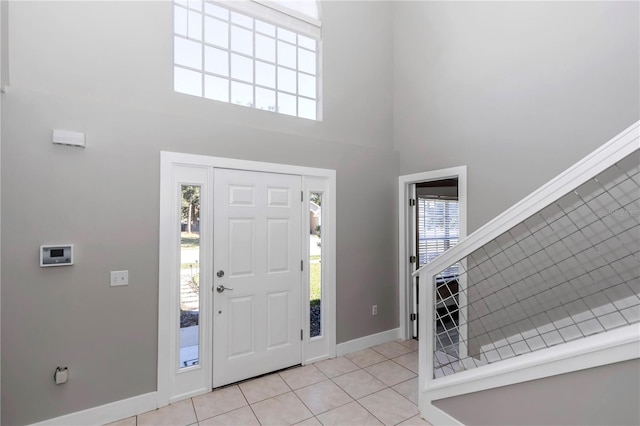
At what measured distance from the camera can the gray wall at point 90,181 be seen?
210 cm

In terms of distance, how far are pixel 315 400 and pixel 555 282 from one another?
7.40 feet

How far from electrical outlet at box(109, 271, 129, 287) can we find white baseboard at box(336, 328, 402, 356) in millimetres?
2225

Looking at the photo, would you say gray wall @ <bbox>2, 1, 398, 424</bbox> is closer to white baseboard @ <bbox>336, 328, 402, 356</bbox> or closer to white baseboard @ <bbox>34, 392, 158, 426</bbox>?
white baseboard @ <bbox>34, 392, 158, 426</bbox>

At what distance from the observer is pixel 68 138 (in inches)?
86.9

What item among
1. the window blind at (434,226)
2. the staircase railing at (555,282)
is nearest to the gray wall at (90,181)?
the staircase railing at (555,282)

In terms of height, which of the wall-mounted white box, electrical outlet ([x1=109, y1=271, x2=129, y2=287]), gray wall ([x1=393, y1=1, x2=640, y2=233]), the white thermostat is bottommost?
electrical outlet ([x1=109, y1=271, x2=129, y2=287])

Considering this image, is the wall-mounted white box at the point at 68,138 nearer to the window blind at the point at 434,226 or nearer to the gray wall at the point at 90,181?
the gray wall at the point at 90,181

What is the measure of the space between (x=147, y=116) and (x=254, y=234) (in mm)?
1326

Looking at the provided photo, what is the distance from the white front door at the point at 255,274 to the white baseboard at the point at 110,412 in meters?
0.53

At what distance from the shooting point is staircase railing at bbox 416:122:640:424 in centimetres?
155

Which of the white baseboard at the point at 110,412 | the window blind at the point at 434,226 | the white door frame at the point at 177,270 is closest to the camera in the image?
the white baseboard at the point at 110,412

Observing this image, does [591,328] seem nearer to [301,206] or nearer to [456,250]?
[456,250]

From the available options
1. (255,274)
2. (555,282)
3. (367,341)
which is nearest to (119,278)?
(255,274)

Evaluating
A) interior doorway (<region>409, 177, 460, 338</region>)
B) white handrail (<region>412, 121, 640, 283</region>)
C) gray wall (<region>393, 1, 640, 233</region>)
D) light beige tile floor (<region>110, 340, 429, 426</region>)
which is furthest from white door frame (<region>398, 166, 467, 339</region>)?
white handrail (<region>412, 121, 640, 283</region>)
